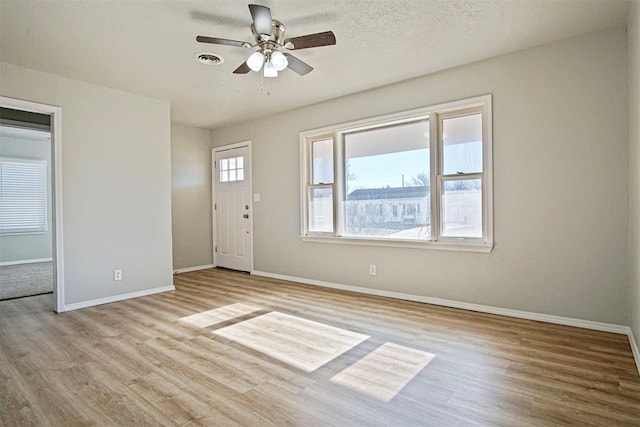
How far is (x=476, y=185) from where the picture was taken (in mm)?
3664

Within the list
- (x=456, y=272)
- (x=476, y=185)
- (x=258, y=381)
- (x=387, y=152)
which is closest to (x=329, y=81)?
(x=387, y=152)

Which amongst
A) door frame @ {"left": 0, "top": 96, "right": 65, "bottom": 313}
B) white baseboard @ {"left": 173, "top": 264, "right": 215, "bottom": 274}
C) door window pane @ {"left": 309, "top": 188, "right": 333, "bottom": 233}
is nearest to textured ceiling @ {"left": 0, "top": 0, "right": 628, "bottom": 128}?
door frame @ {"left": 0, "top": 96, "right": 65, "bottom": 313}

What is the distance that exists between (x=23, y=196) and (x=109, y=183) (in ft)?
15.8

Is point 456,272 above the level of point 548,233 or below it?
below

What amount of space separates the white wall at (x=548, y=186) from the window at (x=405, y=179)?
152 millimetres

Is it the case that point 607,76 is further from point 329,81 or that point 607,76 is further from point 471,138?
point 329,81

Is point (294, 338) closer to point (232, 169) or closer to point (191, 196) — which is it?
point (232, 169)

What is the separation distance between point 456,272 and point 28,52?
4.77 meters

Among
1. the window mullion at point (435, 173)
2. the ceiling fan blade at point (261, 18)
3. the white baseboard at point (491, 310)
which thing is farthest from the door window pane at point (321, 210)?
the ceiling fan blade at point (261, 18)

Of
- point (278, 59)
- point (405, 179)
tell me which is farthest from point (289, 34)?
point (405, 179)

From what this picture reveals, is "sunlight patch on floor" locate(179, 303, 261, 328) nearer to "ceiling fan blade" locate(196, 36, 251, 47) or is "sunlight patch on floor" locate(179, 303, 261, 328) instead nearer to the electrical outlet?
the electrical outlet

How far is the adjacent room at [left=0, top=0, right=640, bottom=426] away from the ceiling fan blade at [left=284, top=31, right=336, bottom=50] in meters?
0.03

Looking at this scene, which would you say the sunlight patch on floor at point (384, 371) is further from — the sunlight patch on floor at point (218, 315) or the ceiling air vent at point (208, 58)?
the ceiling air vent at point (208, 58)

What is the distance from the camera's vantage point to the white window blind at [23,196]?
23.2 feet
